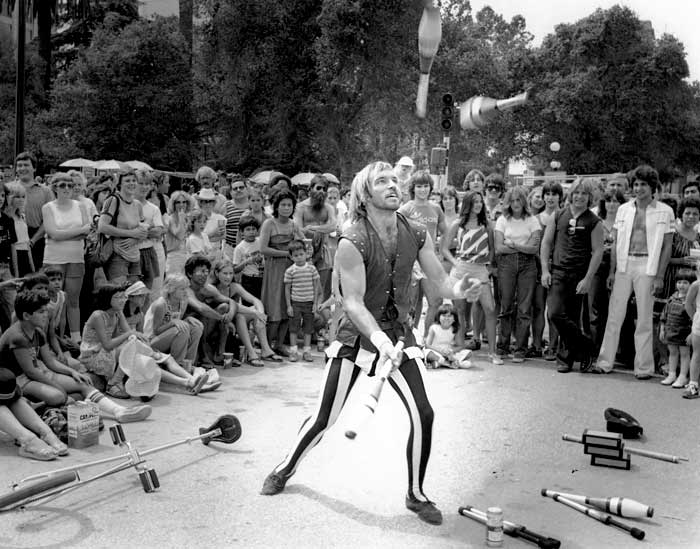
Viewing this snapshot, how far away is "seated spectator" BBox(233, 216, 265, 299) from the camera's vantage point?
834cm

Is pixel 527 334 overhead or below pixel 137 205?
below

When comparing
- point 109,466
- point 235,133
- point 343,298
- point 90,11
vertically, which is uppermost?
point 90,11

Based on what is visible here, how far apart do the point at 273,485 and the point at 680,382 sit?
4370mm

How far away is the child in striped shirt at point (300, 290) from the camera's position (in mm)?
8203

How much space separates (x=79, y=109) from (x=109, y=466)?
27269mm

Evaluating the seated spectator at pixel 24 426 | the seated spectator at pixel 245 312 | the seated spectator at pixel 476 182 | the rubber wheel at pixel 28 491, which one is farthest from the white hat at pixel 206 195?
the rubber wheel at pixel 28 491

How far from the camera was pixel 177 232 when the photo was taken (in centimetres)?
828

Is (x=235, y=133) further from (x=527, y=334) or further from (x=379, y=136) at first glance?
(x=527, y=334)

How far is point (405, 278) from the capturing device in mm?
4223

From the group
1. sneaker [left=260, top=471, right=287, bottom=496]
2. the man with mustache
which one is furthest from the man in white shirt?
sneaker [left=260, top=471, right=287, bottom=496]

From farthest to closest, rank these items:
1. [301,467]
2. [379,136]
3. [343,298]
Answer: [379,136] → [301,467] → [343,298]

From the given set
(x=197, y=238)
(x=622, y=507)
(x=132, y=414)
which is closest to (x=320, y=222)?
(x=197, y=238)

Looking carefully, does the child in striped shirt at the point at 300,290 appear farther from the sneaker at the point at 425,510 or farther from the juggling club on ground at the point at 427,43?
the sneaker at the point at 425,510

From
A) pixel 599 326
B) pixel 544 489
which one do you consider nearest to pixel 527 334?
pixel 599 326
